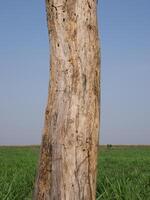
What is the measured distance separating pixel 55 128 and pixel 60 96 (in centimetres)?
31

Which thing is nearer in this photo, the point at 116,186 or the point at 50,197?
the point at 50,197

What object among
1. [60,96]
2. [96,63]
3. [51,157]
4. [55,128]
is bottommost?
[51,157]

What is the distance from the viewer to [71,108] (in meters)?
4.48

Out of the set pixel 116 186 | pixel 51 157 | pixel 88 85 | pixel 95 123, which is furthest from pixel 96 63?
pixel 116 186

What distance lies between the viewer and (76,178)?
4.44 meters

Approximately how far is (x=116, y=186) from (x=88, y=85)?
2778mm

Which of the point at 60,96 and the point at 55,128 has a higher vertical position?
the point at 60,96

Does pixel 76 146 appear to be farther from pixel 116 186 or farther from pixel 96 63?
pixel 116 186

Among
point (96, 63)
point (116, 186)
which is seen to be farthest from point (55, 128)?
point (116, 186)

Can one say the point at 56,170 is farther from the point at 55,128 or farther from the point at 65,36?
the point at 65,36

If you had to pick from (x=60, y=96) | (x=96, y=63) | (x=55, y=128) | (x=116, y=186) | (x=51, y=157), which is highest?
A: (x=96, y=63)

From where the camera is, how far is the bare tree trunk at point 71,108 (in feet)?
14.6

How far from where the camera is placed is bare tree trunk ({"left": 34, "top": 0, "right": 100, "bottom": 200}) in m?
4.44

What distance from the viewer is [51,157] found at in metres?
4.51
